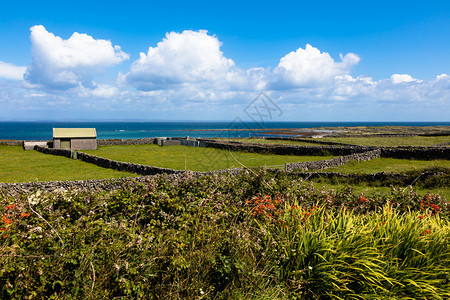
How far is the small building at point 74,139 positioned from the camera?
3972 cm

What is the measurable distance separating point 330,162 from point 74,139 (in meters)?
34.3

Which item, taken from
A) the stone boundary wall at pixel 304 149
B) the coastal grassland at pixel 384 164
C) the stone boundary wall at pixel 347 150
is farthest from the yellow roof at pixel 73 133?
A: the coastal grassland at pixel 384 164

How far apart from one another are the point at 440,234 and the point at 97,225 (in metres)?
5.13

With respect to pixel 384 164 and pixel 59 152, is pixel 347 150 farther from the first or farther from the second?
pixel 59 152

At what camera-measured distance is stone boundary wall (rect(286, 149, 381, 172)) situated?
23.4 meters

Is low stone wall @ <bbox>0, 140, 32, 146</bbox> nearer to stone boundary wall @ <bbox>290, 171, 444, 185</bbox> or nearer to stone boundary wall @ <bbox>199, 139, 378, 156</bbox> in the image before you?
stone boundary wall @ <bbox>199, 139, 378, 156</bbox>

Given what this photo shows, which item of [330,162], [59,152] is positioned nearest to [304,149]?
[330,162]

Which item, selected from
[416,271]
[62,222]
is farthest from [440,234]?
[62,222]

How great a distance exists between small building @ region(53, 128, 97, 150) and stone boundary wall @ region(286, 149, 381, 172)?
3073cm

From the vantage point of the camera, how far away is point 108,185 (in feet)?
51.9

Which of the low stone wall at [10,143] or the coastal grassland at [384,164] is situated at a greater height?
the low stone wall at [10,143]

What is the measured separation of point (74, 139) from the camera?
40.5 m

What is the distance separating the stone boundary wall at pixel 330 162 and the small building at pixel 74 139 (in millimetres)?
30733

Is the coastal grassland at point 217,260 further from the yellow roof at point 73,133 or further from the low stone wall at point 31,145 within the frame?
the low stone wall at point 31,145
